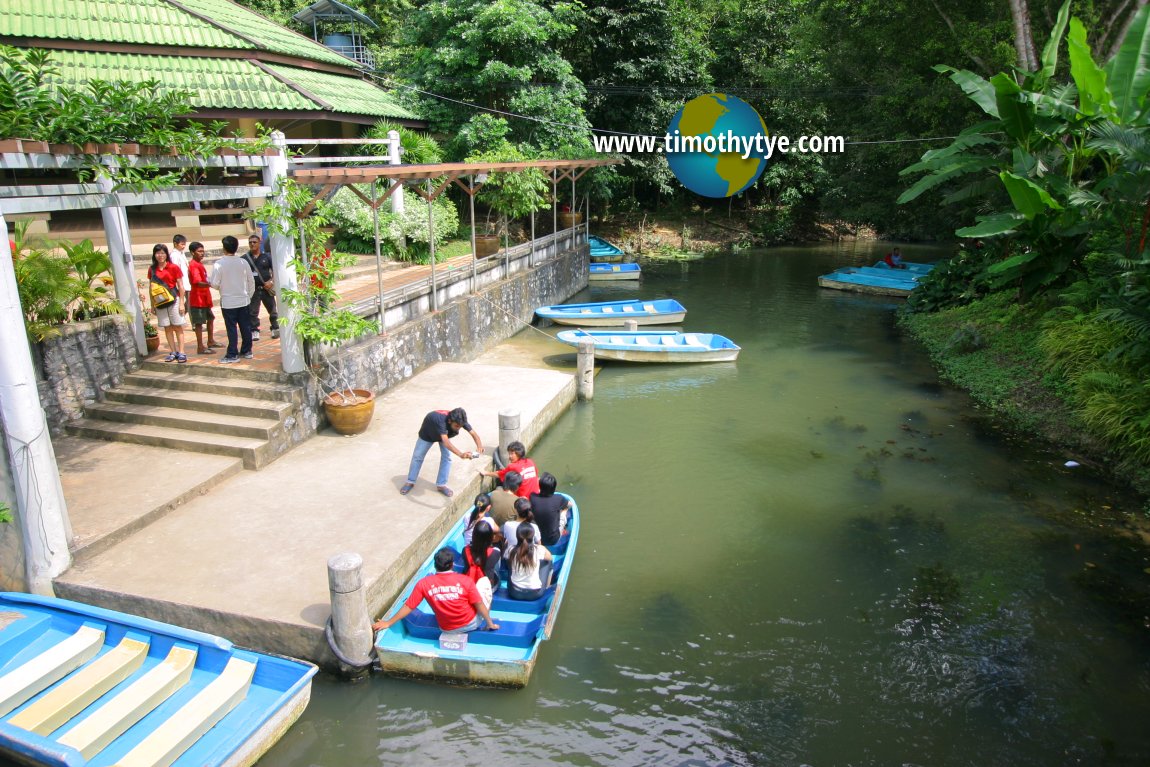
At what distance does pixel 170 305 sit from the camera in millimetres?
10461

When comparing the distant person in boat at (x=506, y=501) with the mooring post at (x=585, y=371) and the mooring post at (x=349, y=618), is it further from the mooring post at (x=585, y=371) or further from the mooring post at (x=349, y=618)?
the mooring post at (x=585, y=371)

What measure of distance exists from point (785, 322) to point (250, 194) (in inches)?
609

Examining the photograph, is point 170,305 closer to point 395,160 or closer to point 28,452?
point 28,452

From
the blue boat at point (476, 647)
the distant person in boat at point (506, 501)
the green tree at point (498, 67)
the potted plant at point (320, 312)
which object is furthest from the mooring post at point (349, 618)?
the green tree at point (498, 67)

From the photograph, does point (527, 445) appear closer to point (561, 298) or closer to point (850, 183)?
point (561, 298)

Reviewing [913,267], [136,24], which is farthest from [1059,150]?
[136,24]

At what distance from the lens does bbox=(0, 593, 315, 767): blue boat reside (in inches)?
211

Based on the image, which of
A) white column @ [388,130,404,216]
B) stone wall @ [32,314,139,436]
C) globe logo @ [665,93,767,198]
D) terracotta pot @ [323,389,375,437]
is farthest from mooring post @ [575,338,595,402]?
globe logo @ [665,93,767,198]

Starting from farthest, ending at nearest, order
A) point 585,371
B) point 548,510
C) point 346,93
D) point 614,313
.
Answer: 1. point 614,313
2. point 346,93
3. point 585,371
4. point 548,510

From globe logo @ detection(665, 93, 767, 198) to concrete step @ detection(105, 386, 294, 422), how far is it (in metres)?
23.7

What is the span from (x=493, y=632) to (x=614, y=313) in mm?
13401

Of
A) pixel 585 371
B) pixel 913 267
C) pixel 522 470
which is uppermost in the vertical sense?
pixel 913 267

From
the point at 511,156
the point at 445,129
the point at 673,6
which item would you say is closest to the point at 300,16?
the point at 445,129

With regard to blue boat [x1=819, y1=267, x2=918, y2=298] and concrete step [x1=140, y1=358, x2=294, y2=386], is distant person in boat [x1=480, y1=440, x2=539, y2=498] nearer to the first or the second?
concrete step [x1=140, y1=358, x2=294, y2=386]
